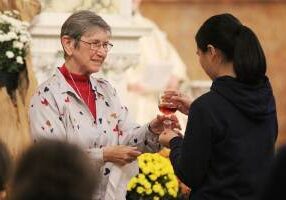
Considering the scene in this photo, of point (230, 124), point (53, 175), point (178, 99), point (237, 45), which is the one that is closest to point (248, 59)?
point (237, 45)

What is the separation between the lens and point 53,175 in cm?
296

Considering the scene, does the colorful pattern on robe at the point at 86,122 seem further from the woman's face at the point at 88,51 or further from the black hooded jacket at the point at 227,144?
the black hooded jacket at the point at 227,144

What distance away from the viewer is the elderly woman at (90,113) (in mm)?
4715

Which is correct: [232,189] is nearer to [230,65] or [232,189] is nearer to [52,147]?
[230,65]

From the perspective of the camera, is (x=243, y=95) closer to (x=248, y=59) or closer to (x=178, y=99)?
(x=248, y=59)

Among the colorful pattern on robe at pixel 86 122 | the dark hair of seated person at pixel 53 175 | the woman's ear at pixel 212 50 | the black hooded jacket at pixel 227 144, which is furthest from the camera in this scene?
the colorful pattern on robe at pixel 86 122

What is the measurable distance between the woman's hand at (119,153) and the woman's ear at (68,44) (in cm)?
42

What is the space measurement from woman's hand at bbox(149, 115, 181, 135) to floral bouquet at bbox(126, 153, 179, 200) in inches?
50.6

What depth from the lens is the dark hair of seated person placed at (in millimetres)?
2959

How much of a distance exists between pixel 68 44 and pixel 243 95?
0.87 m

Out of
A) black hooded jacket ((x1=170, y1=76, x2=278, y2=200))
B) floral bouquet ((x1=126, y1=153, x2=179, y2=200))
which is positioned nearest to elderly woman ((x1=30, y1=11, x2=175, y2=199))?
black hooded jacket ((x1=170, y1=76, x2=278, y2=200))

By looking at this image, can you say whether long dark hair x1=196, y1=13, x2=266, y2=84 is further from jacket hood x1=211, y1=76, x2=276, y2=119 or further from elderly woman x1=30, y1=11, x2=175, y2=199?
elderly woman x1=30, y1=11, x2=175, y2=199

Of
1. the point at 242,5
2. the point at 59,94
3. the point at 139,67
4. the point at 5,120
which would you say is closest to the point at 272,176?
the point at 59,94

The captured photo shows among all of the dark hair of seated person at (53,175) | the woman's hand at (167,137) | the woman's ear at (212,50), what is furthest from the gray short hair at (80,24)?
the dark hair of seated person at (53,175)
